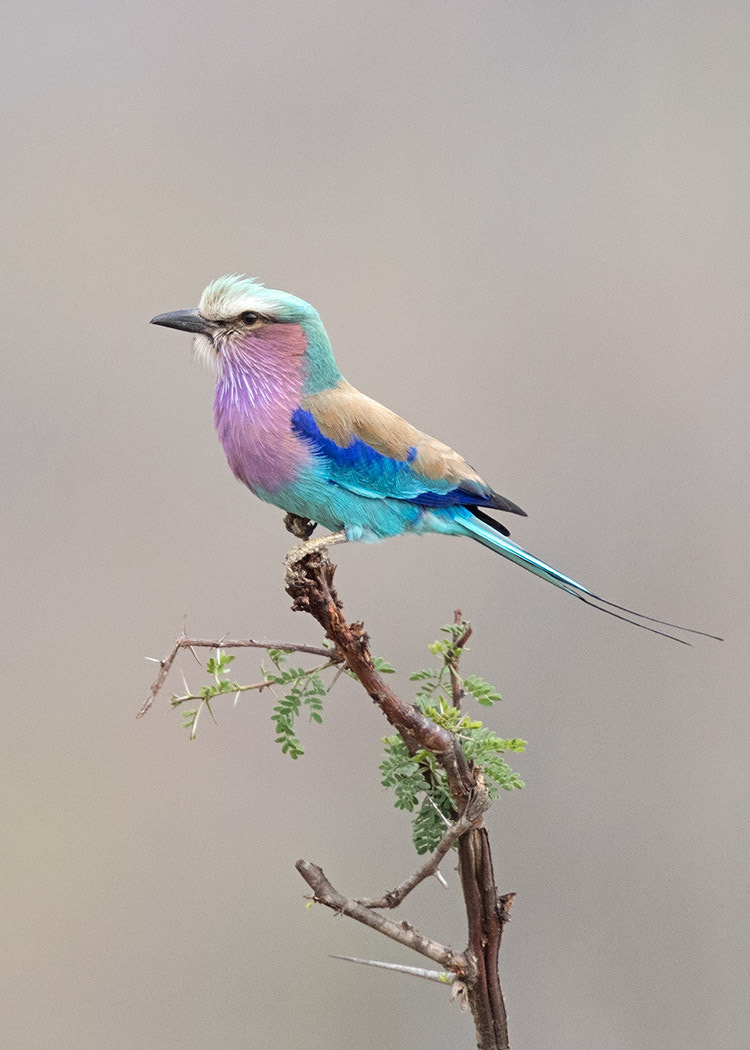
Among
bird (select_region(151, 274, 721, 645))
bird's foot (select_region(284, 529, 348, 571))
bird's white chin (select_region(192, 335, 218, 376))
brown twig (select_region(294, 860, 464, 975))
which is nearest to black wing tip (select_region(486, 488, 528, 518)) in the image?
bird (select_region(151, 274, 721, 645))

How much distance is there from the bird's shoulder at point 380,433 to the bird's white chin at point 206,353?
14 cm

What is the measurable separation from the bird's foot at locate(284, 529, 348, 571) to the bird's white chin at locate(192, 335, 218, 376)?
29 centimetres

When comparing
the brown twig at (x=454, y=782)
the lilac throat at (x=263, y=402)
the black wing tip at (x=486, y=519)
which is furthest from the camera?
the black wing tip at (x=486, y=519)

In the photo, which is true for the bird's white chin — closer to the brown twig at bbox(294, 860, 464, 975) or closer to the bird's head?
the bird's head

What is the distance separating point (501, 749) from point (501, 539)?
0.36m

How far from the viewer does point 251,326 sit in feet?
4.60

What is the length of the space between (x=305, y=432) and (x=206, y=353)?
19 cm

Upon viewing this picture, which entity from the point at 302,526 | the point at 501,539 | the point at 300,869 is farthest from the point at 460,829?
the point at 302,526

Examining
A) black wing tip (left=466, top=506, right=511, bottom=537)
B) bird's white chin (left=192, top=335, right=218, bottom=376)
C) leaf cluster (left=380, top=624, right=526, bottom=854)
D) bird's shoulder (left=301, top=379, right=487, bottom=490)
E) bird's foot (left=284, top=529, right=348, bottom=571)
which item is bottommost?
leaf cluster (left=380, top=624, right=526, bottom=854)

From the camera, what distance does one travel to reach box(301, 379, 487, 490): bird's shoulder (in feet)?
4.58

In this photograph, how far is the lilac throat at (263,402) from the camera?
137cm

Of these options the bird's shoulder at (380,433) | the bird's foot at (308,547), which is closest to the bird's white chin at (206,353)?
the bird's shoulder at (380,433)

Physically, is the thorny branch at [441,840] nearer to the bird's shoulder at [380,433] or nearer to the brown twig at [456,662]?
the brown twig at [456,662]

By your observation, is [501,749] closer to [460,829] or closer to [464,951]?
[460,829]
